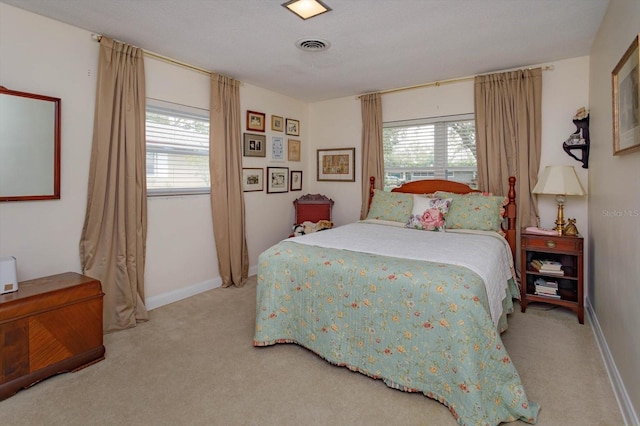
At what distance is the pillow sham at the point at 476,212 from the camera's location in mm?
3242

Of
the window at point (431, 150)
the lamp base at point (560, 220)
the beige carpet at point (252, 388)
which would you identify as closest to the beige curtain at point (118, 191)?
the beige carpet at point (252, 388)

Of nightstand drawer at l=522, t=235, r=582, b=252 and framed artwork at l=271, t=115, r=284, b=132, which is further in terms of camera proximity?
framed artwork at l=271, t=115, r=284, b=132

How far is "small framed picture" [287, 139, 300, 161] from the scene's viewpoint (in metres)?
4.78

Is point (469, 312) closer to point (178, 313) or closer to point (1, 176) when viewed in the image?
point (178, 313)

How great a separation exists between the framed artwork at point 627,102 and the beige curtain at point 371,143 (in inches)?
99.9

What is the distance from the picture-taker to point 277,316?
2.44 metres

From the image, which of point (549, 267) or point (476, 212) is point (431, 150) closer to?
point (476, 212)

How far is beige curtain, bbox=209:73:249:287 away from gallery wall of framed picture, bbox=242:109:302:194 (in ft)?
0.73

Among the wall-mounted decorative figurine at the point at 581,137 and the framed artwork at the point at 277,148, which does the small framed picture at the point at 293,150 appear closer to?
the framed artwork at the point at 277,148

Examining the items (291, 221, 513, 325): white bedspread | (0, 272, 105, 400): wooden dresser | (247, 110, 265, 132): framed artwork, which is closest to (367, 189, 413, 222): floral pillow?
(291, 221, 513, 325): white bedspread

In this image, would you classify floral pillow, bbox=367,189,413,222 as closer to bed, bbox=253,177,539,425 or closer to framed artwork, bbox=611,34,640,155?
bed, bbox=253,177,539,425

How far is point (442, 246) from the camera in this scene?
2.55 metres

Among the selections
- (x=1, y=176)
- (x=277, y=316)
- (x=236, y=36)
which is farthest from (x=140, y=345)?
(x=236, y=36)

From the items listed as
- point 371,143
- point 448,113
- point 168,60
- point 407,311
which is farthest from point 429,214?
point 168,60
